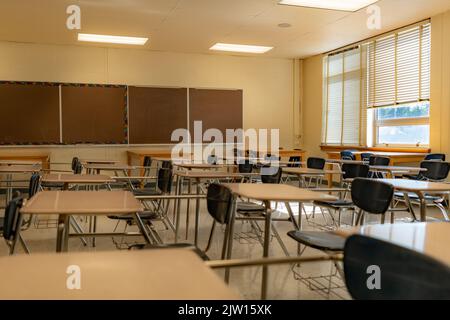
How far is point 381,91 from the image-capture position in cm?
819

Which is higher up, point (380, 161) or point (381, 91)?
point (381, 91)

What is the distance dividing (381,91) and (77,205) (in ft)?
23.5

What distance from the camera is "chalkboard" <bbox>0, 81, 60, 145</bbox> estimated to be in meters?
8.36

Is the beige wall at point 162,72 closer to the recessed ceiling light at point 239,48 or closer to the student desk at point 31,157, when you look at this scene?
the student desk at point 31,157

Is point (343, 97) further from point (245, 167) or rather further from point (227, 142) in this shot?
point (245, 167)

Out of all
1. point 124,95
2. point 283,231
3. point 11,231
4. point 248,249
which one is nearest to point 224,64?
point 124,95

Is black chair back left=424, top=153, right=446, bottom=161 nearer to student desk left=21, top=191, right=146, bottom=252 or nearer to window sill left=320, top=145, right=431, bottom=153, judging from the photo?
window sill left=320, top=145, right=431, bottom=153

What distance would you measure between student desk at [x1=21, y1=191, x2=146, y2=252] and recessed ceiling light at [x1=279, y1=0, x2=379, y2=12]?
4674 mm

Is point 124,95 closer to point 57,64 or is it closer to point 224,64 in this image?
point 57,64

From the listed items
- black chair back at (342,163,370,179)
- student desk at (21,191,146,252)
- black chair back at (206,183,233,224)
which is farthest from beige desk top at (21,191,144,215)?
black chair back at (342,163,370,179)

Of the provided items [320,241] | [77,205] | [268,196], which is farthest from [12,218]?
[320,241]

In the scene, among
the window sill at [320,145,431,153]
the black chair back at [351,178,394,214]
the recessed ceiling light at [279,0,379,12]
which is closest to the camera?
the black chair back at [351,178,394,214]

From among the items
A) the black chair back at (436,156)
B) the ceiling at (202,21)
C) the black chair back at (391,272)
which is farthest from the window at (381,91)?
the black chair back at (391,272)
